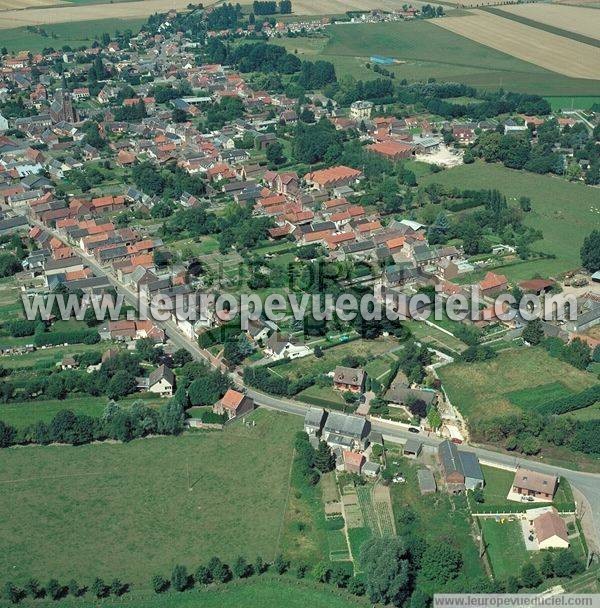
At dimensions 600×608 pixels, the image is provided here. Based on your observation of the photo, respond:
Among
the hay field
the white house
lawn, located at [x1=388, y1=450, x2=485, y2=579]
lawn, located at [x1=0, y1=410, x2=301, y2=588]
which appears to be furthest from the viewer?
the hay field

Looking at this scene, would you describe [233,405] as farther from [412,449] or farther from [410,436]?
[412,449]

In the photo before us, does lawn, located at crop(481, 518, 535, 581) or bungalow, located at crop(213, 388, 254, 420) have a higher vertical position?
bungalow, located at crop(213, 388, 254, 420)

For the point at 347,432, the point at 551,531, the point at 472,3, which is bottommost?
the point at 551,531

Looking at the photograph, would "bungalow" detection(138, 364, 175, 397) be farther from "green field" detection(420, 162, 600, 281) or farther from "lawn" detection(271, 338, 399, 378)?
"green field" detection(420, 162, 600, 281)

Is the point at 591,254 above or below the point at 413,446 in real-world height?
above

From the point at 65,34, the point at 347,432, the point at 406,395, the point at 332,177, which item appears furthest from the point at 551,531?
the point at 65,34

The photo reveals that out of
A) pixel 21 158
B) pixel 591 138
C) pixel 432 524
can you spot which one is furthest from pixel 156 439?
pixel 591 138

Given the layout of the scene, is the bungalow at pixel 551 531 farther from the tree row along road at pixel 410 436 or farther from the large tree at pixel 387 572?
the large tree at pixel 387 572

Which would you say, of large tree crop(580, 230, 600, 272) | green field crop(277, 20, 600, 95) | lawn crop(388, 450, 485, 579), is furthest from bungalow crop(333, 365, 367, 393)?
green field crop(277, 20, 600, 95)
